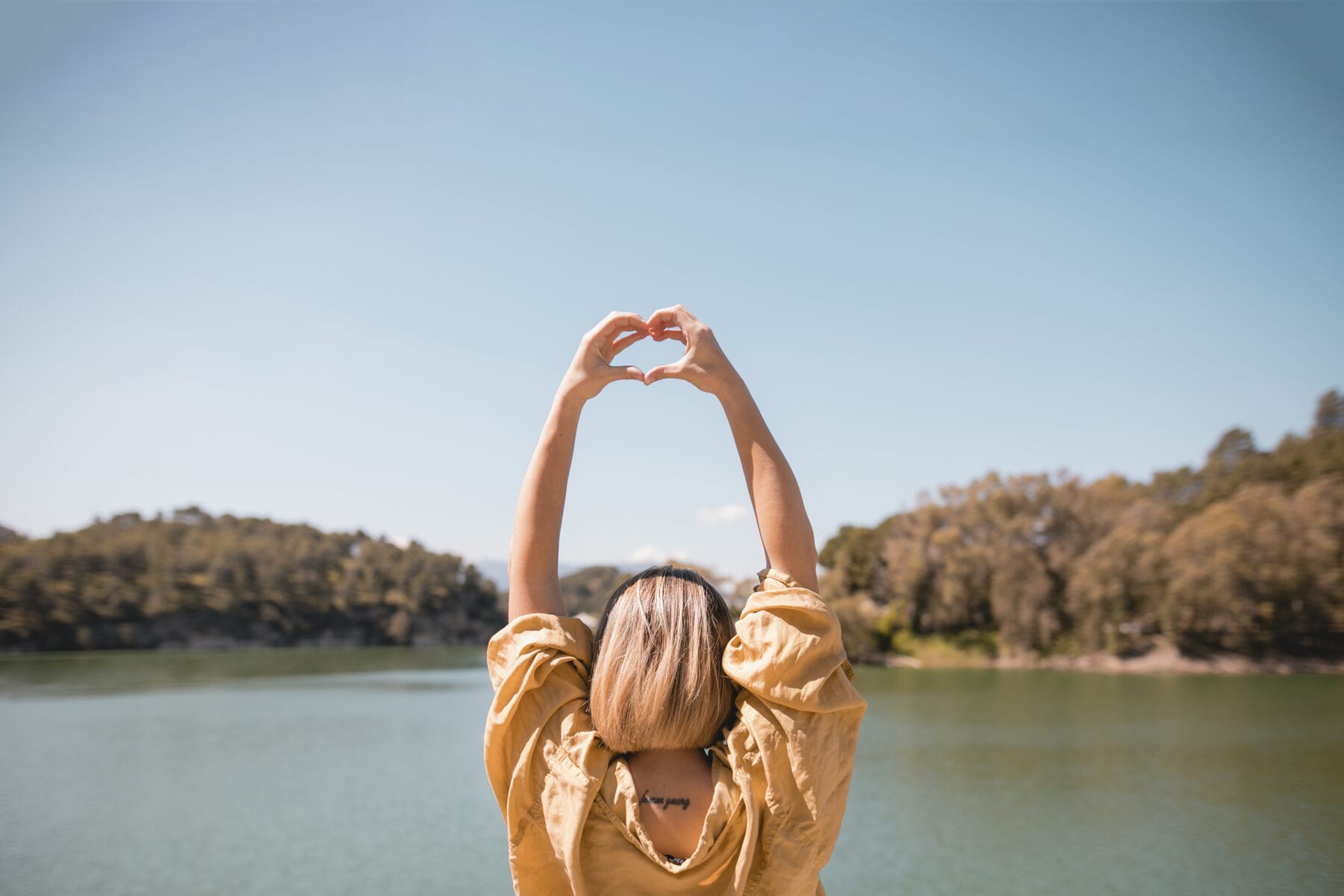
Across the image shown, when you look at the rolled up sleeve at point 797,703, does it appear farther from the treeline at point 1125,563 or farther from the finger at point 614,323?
the treeline at point 1125,563

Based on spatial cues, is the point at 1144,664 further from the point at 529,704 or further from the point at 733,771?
the point at 529,704

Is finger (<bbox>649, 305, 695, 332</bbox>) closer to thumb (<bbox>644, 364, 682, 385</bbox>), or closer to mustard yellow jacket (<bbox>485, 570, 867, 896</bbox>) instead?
thumb (<bbox>644, 364, 682, 385</bbox>)

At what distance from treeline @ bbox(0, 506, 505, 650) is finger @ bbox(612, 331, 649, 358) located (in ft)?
227

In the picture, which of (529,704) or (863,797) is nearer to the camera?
(529,704)

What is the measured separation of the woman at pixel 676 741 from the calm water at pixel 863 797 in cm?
1002

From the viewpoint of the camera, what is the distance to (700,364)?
1473 millimetres

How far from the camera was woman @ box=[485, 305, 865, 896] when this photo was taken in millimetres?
1278

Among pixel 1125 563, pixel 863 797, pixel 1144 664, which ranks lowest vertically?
pixel 1144 664

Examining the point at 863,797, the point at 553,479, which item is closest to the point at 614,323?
the point at 553,479

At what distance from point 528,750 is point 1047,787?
52.8ft

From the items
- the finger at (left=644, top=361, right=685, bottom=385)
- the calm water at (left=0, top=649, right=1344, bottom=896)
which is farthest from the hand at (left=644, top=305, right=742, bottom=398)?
the calm water at (left=0, top=649, right=1344, bottom=896)

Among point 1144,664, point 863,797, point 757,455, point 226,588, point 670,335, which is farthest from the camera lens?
point 226,588

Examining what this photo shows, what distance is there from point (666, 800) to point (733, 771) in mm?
120

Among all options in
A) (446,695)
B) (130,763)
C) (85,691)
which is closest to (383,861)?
(130,763)
